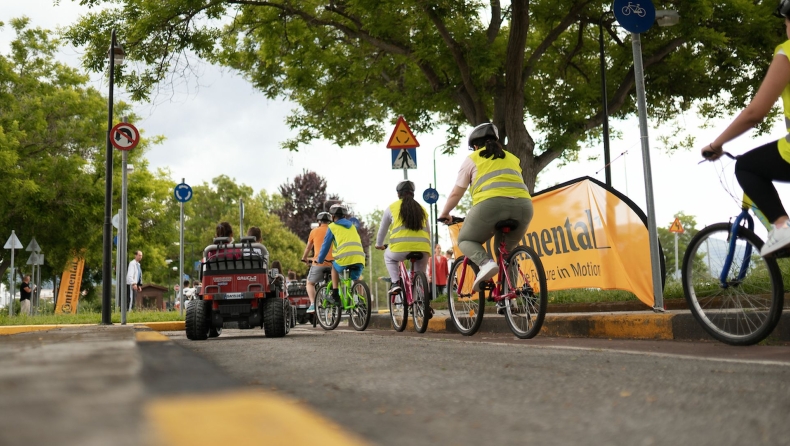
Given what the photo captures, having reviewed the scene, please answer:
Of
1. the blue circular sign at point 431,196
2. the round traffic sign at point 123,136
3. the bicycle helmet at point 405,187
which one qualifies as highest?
the blue circular sign at point 431,196

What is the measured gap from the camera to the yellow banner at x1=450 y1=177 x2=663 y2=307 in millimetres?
9836

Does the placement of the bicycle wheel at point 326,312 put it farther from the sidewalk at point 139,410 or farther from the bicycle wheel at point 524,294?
the sidewalk at point 139,410

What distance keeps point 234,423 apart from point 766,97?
431cm

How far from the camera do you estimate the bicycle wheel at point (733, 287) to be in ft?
18.0

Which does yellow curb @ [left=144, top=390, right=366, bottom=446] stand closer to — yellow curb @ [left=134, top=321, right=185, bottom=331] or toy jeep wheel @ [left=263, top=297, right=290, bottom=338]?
toy jeep wheel @ [left=263, top=297, right=290, bottom=338]

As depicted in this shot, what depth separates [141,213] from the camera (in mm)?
42062

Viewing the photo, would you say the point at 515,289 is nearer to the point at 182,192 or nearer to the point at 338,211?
the point at 338,211

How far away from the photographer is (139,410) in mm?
1953

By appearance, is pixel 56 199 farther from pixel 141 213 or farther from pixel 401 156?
pixel 401 156

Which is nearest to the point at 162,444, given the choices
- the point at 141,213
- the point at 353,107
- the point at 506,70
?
the point at 506,70

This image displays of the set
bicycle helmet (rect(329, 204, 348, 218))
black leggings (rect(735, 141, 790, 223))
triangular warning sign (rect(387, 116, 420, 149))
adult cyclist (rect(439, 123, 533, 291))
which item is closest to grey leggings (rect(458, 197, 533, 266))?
adult cyclist (rect(439, 123, 533, 291))

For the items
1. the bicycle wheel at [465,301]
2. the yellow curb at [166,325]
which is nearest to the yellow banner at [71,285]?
the yellow curb at [166,325]

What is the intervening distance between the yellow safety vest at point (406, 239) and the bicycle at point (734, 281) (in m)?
4.80

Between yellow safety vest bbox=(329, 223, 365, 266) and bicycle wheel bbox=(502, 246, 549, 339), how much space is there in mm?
4390
